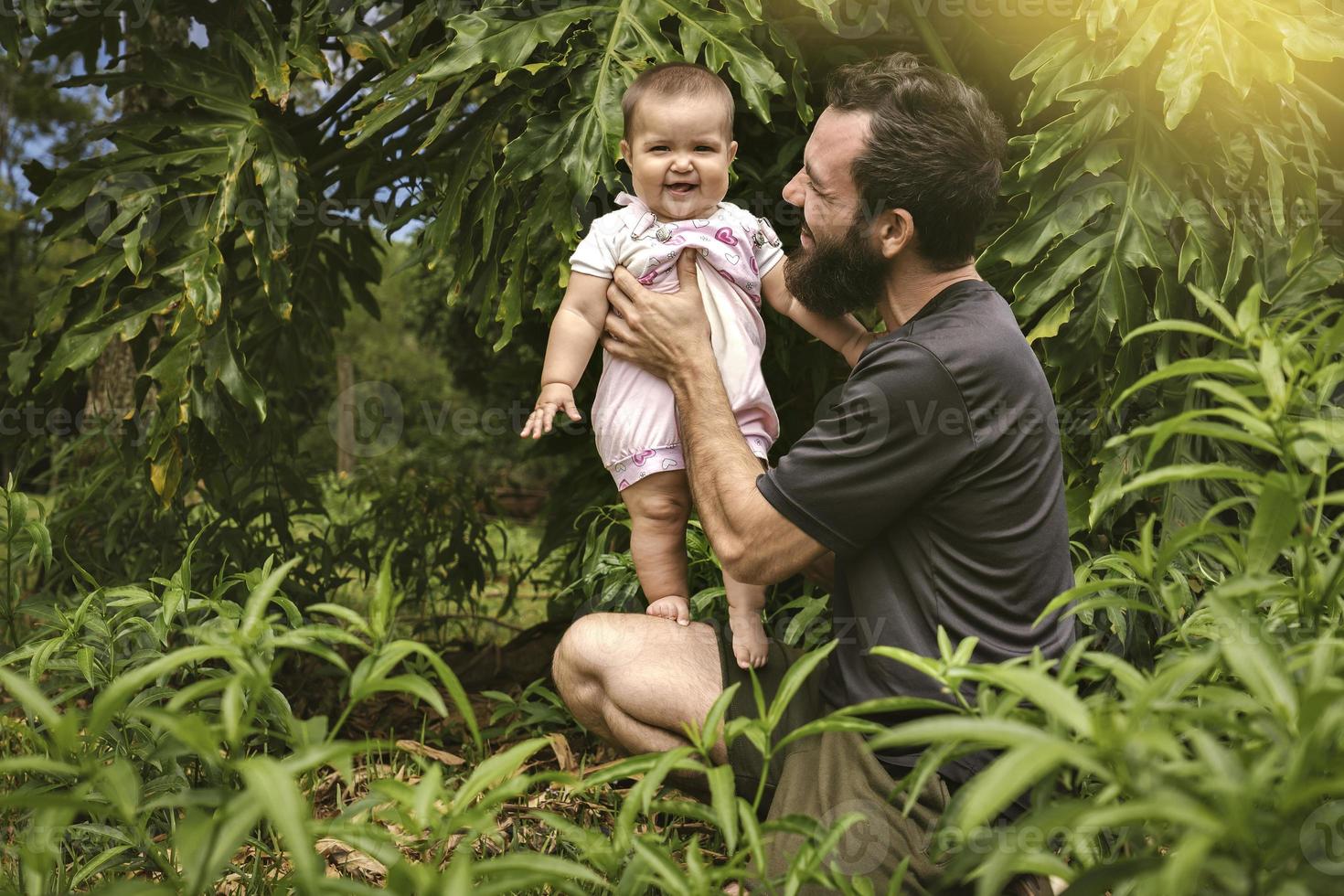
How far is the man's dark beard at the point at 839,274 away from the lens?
236 centimetres

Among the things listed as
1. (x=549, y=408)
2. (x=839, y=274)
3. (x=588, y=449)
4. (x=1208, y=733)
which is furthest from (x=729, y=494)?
(x=588, y=449)

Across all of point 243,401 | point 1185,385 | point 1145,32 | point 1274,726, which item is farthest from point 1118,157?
point 243,401

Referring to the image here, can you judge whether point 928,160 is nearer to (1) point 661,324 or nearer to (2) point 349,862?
(1) point 661,324

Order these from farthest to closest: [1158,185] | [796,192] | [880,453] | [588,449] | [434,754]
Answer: [588,449]
[434,754]
[1158,185]
[796,192]
[880,453]

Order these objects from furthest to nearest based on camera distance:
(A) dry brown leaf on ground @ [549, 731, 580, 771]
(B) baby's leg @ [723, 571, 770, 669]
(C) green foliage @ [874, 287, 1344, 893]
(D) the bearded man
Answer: (A) dry brown leaf on ground @ [549, 731, 580, 771] < (B) baby's leg @ [723, 571, 770, 669] < (D) the bearded man < (C) green foliage @ [874, 287, 1344, 893]

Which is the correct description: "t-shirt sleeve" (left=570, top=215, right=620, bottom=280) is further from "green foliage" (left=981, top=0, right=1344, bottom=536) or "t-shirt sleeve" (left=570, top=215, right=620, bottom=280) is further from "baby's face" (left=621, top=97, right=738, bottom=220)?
"green foliage" (left=981, top=0, right=1344, bottom=536)

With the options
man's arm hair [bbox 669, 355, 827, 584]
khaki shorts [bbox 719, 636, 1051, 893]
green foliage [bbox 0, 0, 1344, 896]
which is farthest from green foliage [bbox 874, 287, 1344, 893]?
man's arm hair [bbox 669, 355, 827, 584]

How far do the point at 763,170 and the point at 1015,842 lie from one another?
108 inches

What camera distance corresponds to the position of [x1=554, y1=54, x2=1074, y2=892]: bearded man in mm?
2074

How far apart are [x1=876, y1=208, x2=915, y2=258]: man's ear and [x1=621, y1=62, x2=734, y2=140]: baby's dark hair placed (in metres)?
0.39

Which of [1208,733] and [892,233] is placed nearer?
[1208,733]

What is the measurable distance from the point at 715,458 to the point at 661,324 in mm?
343

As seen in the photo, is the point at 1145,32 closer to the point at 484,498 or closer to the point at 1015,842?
the point at 1015,842

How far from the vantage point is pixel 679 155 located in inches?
95.7
